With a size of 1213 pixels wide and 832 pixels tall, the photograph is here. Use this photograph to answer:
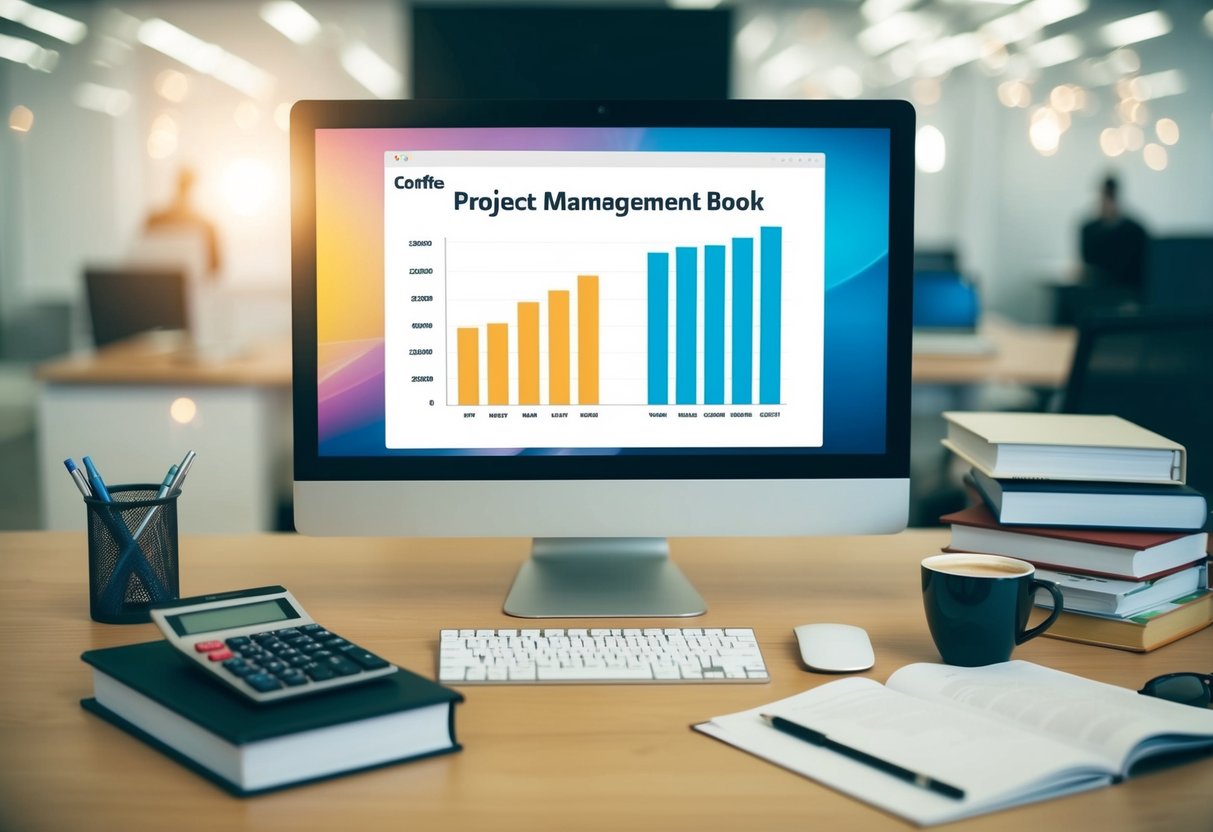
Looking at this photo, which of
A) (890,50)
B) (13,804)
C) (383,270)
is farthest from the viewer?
(890,50)

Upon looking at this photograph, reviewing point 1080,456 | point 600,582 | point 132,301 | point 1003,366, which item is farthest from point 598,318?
point 132,301

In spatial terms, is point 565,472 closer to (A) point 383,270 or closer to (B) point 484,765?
(A) point 383,270

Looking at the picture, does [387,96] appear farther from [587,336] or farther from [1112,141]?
[587,336]

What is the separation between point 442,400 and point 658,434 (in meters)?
0.23

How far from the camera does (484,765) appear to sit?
84 cm

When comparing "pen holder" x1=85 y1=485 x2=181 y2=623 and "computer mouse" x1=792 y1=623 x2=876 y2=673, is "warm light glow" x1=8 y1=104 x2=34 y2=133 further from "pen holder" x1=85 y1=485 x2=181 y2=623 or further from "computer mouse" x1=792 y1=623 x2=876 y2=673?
"computer mouse" x1=792 y1=623 x2=876 y2=673

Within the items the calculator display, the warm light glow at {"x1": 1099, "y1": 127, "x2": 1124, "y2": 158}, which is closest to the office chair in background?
the calculator display

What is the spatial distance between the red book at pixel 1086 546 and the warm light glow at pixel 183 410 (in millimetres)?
2603

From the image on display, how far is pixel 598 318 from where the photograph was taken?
1181 millimetres

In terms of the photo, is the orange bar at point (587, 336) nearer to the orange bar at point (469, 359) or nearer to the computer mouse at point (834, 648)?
the orange bar at point (469, 359)

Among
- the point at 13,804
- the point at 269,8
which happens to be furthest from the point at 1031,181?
the point at 13,804

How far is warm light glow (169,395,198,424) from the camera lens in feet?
10.7

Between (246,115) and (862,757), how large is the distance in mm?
8699

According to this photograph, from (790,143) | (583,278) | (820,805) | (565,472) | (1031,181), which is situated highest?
(1031,181)
